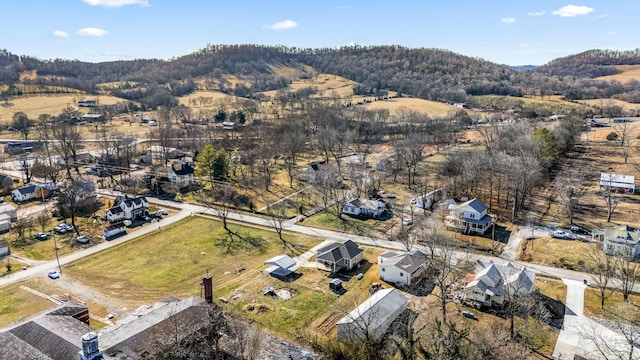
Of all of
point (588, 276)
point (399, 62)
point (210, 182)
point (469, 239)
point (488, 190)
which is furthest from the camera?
point (399, 62)

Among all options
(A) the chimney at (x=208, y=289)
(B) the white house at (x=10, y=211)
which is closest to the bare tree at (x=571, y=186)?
(A) the chimney at (x=208, y=289)

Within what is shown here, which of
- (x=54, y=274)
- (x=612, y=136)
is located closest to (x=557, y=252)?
(x=54, y=274)

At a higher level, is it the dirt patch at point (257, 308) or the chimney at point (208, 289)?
the chimney at point (208, 289)

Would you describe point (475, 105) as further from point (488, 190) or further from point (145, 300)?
point (145, 300)

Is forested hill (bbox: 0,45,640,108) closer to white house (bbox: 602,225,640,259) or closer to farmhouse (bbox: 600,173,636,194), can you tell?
farmhouse (bbox: 600,173,636,194)

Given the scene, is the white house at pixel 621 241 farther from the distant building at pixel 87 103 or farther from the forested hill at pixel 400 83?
the distant building at pixel 87 103

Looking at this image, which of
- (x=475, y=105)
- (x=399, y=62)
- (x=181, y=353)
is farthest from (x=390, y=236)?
(x=399, y=62)

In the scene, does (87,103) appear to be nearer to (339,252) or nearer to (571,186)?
(339,252)
